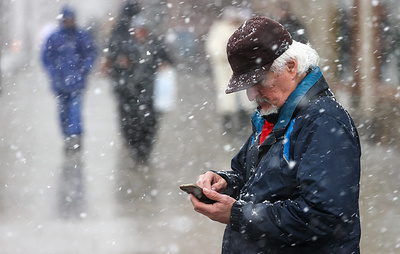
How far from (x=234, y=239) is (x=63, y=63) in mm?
5215

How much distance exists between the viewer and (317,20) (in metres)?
8.06

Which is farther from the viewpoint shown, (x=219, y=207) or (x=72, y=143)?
(x=72, y=143)

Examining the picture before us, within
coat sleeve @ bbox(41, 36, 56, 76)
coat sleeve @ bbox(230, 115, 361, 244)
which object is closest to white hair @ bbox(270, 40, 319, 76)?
coat sleeve @ bbox(230, 115, 361, 244)

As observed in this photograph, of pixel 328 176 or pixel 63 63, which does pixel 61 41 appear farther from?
pixel 328 176

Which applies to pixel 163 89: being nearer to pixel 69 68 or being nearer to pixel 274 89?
pixel 69 68

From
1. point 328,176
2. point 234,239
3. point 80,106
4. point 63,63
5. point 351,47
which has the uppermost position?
point 328,176

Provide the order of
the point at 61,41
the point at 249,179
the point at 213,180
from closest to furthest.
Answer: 1. the point at 249,179
2. the point at 213,180
3. the point at 61,41

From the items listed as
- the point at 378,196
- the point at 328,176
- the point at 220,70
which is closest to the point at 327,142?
the point at 328,176

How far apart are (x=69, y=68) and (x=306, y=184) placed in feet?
18.1

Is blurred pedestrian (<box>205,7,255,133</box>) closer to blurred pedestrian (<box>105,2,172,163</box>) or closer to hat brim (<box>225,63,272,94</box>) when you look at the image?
blurred pedestrian (<box>105,2,172,163</box>)

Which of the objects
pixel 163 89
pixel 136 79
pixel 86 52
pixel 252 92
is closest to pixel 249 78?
pixel 252 92

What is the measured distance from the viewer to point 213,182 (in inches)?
98.6

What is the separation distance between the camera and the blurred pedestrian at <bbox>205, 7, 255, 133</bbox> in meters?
7.70

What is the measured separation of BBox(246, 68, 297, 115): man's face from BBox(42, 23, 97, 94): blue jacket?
200 inches
